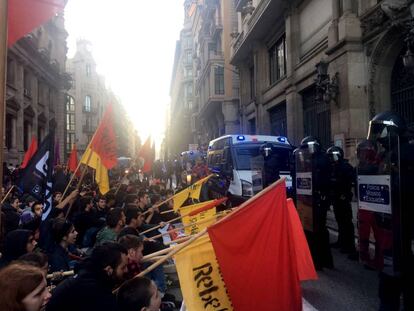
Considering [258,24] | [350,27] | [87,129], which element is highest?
[258,24]

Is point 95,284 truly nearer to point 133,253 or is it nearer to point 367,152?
point 133,253

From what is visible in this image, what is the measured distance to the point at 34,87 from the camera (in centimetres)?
3731

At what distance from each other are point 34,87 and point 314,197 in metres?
35.2

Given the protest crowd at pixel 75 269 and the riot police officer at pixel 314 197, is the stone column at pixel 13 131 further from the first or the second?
the riot police officer at pixel 314 197

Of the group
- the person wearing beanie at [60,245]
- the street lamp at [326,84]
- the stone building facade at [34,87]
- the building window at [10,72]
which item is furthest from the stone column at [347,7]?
the building window at [10,72]

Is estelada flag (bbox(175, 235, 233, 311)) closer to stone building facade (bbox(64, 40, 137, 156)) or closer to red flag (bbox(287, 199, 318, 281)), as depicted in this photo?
red flag (bbox(287, 199, 318, 281))

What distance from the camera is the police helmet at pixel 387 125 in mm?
4578

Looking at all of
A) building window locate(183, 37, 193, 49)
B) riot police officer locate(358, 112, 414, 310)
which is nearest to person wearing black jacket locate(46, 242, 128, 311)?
riot police officer locate(358, 112, 414, 310)

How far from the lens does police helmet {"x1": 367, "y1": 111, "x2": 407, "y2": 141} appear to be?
180 inches

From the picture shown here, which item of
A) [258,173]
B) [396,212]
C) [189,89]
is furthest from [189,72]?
[396,212]

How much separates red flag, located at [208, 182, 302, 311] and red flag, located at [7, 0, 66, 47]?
2.84 m

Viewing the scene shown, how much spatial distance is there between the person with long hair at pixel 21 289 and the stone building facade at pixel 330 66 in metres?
11.5

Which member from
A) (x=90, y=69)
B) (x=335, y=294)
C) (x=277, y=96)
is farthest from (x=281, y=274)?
(x=90, y=69)

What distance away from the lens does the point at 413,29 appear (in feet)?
36.0
